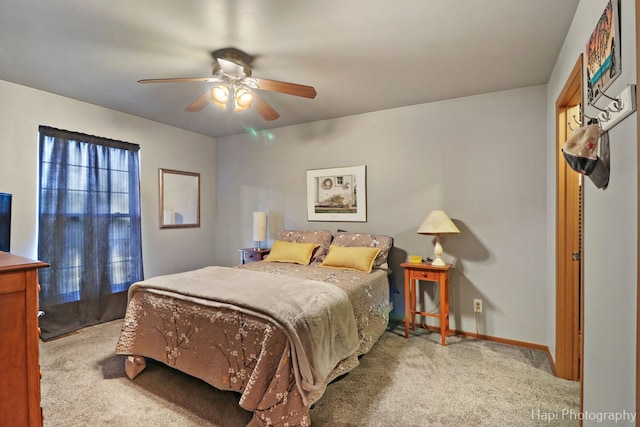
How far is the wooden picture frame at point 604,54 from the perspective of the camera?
116cm

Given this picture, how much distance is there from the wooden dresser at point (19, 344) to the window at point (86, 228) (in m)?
2.45

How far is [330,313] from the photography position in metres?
2.01

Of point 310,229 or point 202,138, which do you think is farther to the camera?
point 202,138

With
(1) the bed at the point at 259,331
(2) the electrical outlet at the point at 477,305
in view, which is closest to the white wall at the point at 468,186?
(2) the electrical outlet at the point at 477,305

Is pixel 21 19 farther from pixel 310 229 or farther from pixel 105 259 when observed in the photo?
pixel 310 229

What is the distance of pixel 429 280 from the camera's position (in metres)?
2.97

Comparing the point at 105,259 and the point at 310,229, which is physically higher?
the point at 310,229

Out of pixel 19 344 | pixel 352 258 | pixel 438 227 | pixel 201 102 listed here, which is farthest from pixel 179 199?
pixel 438 227

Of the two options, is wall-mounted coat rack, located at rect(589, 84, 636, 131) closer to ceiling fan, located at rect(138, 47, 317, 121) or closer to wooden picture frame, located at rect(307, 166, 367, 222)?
ceiling fan, located at rect(138, 47, 317, 121)

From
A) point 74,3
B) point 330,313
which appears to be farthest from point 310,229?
point 74,3

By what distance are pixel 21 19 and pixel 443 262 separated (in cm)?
378

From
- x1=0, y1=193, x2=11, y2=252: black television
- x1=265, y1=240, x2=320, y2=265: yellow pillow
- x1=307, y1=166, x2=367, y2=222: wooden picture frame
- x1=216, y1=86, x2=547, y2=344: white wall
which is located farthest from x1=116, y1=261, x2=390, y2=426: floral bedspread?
x1=307, y1=166, x2=367, y2=222: wooden picture frame

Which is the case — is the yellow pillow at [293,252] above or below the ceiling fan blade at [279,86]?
below

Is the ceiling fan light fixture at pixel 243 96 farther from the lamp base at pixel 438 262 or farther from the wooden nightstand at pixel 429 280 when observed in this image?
the lamp base at pixel 438 262
